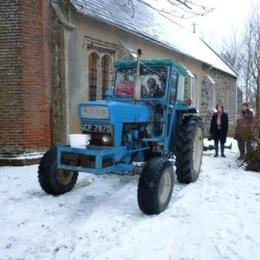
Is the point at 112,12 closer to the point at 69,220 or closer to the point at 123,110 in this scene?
the point at 123,110

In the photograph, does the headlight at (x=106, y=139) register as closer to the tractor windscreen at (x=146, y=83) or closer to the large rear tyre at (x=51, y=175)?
the large rear tyre at (x=51, y=175)

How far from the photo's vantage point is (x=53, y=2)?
1264 cm

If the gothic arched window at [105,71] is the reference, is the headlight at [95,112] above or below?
below

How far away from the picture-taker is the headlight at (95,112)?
7.27 meters

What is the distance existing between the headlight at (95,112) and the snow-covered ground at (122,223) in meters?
1.34

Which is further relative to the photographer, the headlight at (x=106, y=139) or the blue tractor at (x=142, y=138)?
the headlight at (x=106, y=139)

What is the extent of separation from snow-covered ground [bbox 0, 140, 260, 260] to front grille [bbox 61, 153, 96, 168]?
24.8 inches

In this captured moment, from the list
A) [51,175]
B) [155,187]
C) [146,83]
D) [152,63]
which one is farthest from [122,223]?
[152,63]

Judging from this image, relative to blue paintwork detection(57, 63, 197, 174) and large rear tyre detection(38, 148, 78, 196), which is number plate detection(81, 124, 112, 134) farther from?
large rear tyre detection(38, 148, 78, 196)

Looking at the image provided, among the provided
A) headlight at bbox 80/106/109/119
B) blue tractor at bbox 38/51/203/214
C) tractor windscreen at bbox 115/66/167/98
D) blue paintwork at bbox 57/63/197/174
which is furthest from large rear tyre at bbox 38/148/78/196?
tractor windscreen at bbox 115/66/167/98

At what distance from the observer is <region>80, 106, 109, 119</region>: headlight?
727cm

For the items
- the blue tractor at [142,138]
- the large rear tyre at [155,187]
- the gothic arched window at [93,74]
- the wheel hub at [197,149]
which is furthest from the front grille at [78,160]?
the gothic arched window at [93,74]

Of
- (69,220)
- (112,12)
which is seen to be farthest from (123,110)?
(112,12)

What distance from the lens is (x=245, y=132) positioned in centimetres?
1266
